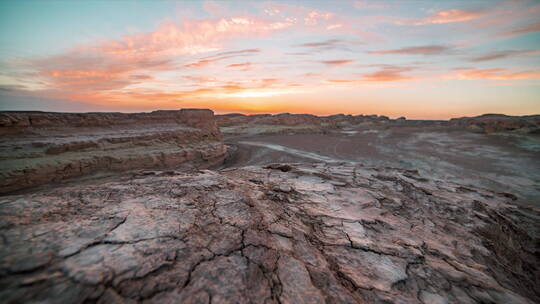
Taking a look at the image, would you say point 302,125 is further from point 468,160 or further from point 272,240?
point 272,240

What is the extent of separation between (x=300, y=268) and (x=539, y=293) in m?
2.75

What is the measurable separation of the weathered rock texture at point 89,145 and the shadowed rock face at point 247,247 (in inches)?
240

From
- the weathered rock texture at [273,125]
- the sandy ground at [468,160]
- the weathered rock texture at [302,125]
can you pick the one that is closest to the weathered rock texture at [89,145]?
the sandy ground at [468,160]

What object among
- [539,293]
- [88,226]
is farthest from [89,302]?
[539,293]

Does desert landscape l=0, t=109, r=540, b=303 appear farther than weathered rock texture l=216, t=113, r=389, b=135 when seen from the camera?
No

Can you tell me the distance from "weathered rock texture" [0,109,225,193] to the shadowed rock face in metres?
6.09

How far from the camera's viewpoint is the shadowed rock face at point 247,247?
3.60 feet

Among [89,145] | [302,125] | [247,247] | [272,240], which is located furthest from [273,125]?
[247,247]

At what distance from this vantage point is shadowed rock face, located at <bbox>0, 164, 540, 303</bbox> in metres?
1.10

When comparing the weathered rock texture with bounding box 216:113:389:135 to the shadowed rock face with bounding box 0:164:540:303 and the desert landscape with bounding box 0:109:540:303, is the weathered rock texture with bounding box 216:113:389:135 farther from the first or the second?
the shadowed rock face with bounding box 0:164:540:303

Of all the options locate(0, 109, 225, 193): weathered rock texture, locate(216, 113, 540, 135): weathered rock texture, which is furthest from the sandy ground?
locate(216, 113, 540, 135): weathered rock texture

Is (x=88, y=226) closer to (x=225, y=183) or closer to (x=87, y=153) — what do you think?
(x=225, y=183)

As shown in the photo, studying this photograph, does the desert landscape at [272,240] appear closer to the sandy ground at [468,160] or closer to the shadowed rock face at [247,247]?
the shadowed rock face at [247,247]

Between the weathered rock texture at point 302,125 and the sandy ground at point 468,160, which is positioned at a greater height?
the weathered rock texture at point 302,125
